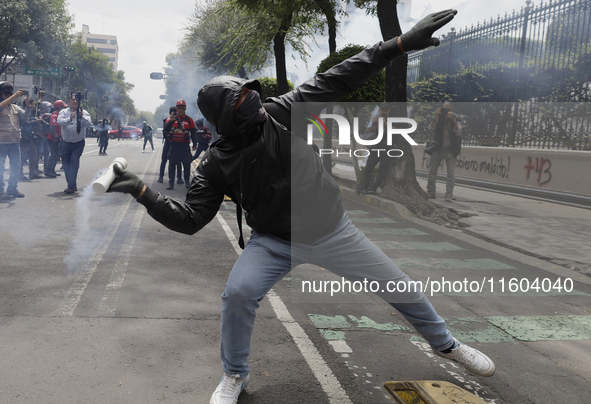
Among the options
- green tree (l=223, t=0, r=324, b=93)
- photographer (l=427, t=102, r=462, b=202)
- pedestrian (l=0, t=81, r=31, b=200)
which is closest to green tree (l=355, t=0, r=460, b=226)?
photographer (l=427, t=102, r=462, b=202)

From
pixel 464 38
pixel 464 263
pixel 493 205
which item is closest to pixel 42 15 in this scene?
pixel 464 38

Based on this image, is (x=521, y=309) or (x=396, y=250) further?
(x=396, y=250)

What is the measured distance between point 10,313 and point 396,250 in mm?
4816

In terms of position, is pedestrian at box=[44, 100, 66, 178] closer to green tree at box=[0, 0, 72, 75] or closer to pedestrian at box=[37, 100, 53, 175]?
pedestrian at box=[37, 100, 53, 175]

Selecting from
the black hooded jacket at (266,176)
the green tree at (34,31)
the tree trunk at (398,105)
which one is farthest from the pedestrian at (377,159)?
the green tree at (34,31)

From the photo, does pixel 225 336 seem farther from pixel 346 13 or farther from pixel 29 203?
pixel 346 13

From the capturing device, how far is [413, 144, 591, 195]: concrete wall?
11.9 meters

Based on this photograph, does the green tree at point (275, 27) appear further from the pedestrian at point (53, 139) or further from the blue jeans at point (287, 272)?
the blue jeans at point (287, 272)

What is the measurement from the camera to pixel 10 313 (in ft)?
13.2

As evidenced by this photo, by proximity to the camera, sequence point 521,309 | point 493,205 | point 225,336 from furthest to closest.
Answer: point 493,205 < point 521,309 < point 225,336

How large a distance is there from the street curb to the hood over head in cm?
506

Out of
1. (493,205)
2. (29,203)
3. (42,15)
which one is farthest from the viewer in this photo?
(42,15)

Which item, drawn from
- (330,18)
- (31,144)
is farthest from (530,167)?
(31,144)

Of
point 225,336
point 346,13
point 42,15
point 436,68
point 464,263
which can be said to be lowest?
point 464,263
